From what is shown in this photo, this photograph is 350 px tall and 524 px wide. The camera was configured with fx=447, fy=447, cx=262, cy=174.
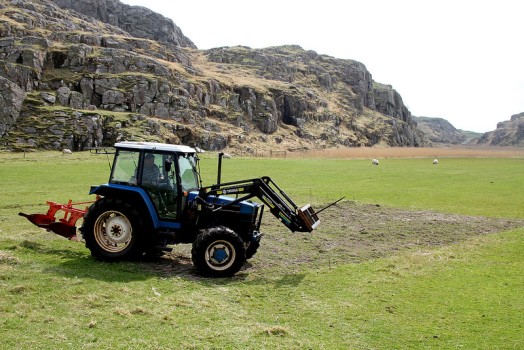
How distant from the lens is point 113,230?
12.2 m

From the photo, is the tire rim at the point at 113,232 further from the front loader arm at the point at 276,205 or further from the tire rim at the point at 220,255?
the tire rim at the point at 220,255

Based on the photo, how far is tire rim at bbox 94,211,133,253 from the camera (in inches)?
476

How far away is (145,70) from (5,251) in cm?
10638

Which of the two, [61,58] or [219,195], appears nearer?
[219,195]

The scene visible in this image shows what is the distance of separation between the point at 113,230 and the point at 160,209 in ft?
4.56

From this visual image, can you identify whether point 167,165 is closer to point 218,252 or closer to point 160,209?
point 160,209

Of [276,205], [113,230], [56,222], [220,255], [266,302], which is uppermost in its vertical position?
[276,205]

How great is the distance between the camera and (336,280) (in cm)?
1130

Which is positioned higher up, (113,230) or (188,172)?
(188,172)

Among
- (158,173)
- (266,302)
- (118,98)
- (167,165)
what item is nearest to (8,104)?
(118,98)

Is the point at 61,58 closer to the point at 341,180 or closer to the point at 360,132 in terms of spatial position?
the point at 341,180

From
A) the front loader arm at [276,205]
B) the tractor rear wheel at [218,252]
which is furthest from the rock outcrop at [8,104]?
the tractor rear wheel at [218,252]

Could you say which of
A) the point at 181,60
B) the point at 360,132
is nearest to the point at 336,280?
→ the point at 181,60

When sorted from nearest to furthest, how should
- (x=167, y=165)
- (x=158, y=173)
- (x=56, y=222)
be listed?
(x=167, y=165)
(x=158, y=173)
(x=56, y=222)
